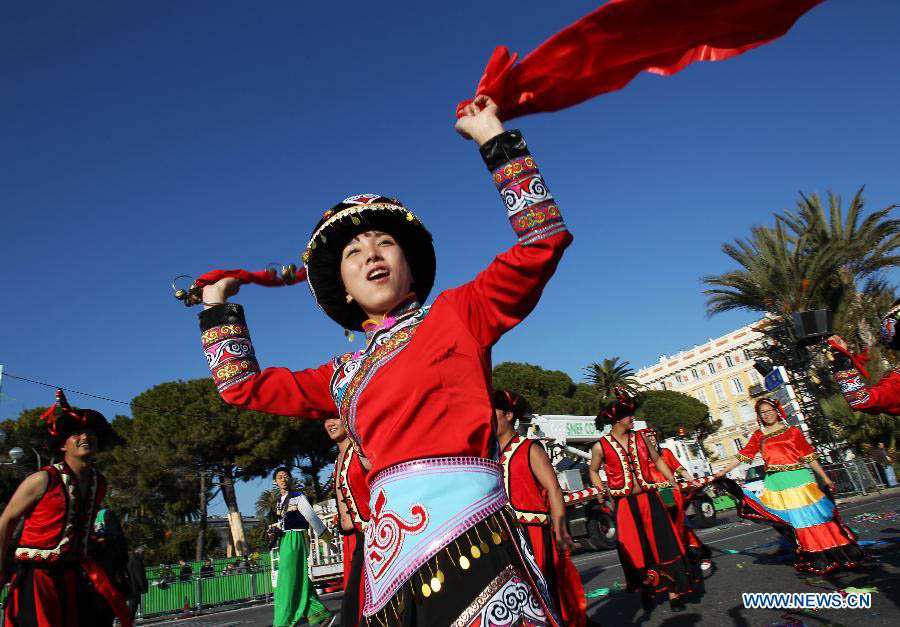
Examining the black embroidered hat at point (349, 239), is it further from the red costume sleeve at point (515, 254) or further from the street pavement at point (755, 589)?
the street pavement at point (755, 589)

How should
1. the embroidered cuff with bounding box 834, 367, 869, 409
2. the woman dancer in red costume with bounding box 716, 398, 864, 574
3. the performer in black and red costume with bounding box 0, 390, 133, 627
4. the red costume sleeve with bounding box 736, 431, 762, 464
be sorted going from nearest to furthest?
1. the performer in black and red costume with bounding box 0, 390, 133, 627
2. the embroidered cuff with bounding box 834, 367, 869, 409
3. the woman dancer in red costume with bounding box 716, 398, 864, 574
4. the red costume sleeve with bounding box 736, 431, 762, 464

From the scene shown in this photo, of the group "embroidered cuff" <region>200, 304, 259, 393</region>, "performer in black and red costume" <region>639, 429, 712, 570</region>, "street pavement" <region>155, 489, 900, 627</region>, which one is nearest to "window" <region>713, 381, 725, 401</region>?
"street pavement" <region>155, 489, 900, 627</region>

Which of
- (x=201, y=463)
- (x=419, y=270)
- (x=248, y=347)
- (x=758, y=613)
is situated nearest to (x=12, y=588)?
(x=248, y=347)

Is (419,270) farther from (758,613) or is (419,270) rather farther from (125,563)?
(758,613)

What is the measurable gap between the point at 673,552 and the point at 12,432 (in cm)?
3605

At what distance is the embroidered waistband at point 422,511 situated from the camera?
1.48 m

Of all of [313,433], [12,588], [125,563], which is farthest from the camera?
[313,433]

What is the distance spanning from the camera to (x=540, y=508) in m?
5.05

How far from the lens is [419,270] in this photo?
2359 millimetres

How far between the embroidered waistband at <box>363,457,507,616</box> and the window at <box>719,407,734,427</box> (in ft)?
244

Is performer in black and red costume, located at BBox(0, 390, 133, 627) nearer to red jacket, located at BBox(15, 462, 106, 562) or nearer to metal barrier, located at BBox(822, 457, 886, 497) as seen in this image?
red jacket, located at BBox(15, 462, 106, 562)

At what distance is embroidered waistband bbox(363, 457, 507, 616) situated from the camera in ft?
4.85

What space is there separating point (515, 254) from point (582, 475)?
17.8 m

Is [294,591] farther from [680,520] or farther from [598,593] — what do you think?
[680,520]
